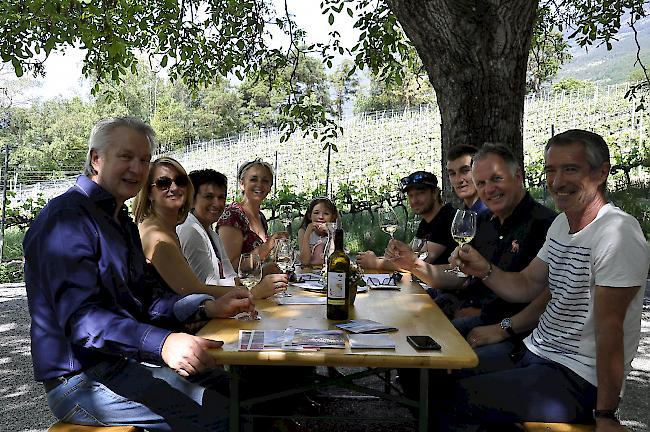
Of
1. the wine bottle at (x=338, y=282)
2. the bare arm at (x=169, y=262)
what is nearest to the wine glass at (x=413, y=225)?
the bare arm at (x=169, y=262)

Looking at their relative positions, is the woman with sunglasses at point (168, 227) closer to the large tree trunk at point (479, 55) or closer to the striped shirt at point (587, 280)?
the striped shirt at point (587, 280)

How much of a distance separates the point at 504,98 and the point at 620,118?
42.8ft

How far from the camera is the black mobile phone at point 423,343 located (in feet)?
6.73

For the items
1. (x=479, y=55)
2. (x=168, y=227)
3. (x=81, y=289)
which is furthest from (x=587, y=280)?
(x=479, y=55)

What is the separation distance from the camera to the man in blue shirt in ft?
6.59

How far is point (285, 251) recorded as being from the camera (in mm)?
3256

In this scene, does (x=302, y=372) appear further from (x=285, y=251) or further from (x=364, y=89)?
(x=364, y=89)

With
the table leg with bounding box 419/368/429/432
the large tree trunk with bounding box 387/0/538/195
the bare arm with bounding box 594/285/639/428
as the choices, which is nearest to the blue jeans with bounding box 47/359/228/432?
the table leg with bounding box 419/368/429/432

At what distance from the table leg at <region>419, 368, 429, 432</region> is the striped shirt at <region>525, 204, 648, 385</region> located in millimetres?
489

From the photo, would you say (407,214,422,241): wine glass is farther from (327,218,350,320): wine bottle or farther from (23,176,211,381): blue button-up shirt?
(23,176,211,381): blue button-up shirt

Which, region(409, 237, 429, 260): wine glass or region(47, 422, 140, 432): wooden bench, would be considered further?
region(409, 237, 429, 260): wine glass

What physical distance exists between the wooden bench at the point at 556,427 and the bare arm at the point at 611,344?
130 mm

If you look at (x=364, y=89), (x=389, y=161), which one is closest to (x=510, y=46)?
(x=389, y=161)

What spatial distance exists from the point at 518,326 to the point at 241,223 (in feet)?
7.42
